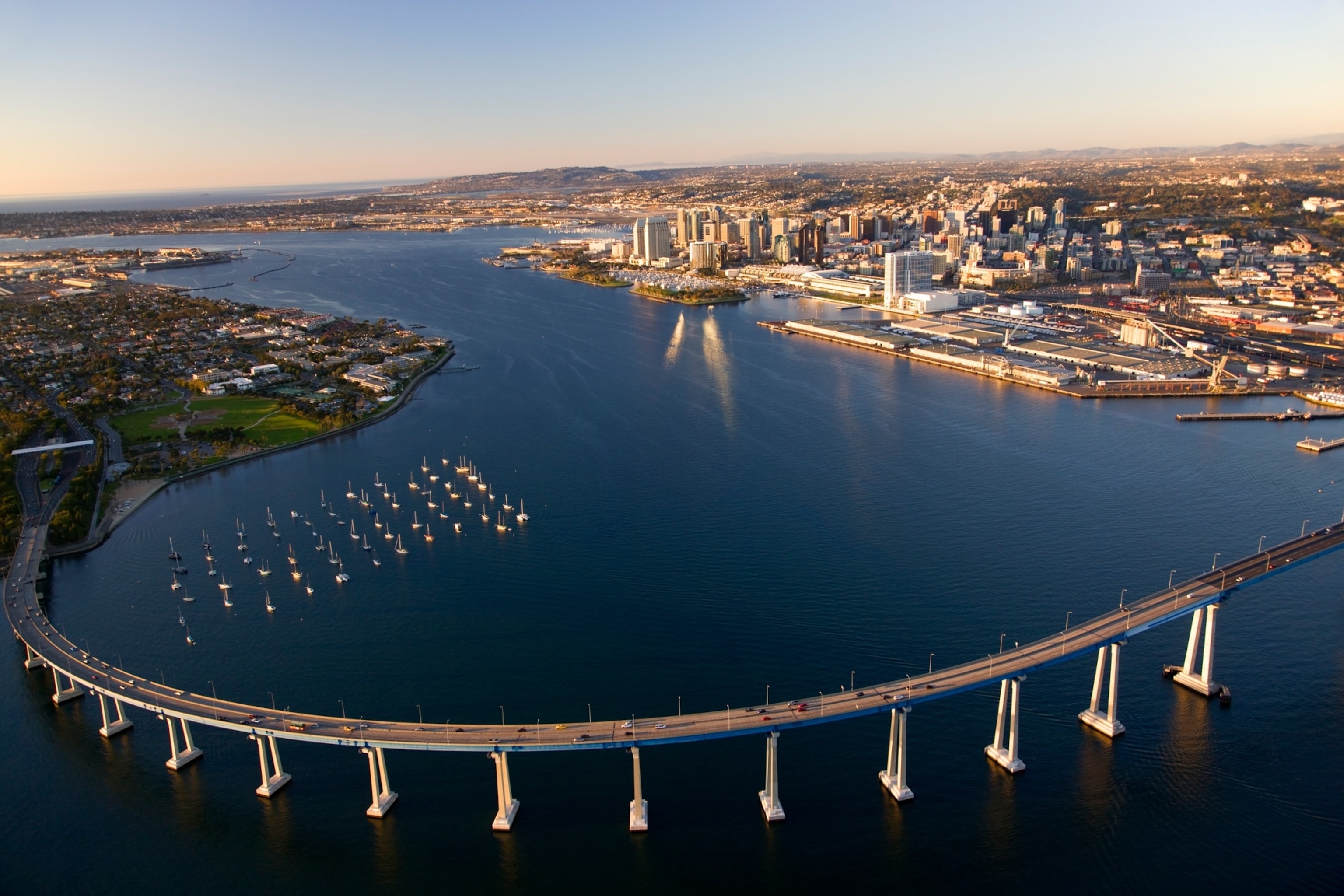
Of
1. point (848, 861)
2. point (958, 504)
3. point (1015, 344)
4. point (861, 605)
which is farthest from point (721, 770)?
point (1015, 344)

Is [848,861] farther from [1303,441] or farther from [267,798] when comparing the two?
[1303,441]

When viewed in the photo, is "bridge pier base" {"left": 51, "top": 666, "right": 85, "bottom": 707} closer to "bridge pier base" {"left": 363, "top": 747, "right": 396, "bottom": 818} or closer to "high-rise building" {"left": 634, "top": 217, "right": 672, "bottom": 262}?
"bridge pier base" {"left": 363, "top": 747, "right": 396, "bottom": 818}

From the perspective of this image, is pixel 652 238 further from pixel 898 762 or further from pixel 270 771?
pixel 898 762

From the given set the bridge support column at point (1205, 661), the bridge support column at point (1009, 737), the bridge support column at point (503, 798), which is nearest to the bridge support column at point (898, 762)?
the bridge support column at point (1009, 737)

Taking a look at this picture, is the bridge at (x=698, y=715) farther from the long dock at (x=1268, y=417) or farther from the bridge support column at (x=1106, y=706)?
the long dock at (x=1268, y=417)

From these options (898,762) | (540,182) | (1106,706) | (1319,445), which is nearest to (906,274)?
(1319,445)

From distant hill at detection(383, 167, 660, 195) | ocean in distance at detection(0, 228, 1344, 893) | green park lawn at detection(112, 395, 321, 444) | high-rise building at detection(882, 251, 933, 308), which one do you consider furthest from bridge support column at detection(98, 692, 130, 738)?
distant hill at detection(383, 167, 660, 195)
